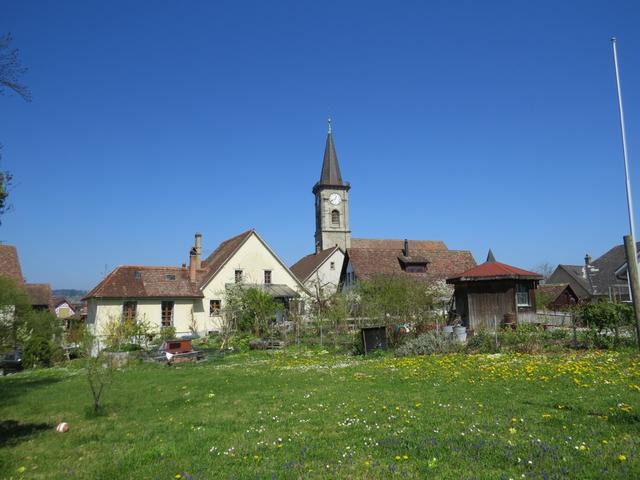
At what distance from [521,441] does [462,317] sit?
21071 mm

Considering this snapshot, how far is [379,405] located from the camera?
8812 mm

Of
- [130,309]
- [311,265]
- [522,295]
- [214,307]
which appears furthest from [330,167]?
[522,295]

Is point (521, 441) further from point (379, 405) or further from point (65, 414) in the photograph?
point (65, 414)

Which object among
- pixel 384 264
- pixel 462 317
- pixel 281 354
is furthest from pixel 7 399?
pixel 384 264

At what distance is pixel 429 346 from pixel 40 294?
131ft

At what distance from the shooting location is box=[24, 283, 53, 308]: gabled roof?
42.5 meters

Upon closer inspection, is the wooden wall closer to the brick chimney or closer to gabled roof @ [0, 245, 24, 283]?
the brick chimney

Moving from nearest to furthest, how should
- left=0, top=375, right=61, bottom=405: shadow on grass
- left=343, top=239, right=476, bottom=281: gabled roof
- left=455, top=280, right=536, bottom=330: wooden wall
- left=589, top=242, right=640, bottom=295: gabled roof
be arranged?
left=0, top=375, right=61, bottom=405: shadow on grass < left=455, top=280, right=536, bottom=330: wooden wall < left=343, top=239, right=476, bottom=281: gabled roof < left=589, top=242, right=640, bottom=295: gabled roof

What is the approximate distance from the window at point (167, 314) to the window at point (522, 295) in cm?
2407

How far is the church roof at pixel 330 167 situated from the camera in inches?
2791

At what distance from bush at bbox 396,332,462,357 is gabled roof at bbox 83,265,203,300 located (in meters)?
22.3

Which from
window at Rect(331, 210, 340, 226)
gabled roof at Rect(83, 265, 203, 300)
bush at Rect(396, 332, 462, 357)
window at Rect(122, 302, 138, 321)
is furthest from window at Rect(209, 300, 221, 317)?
window at Rect(331, 210, 340, 226)

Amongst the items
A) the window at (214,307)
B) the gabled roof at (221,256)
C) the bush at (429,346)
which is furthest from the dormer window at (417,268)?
the bush at (429,346)

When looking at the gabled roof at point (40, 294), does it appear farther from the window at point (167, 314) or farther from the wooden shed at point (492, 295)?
the wooden shed at point (492, 295)
